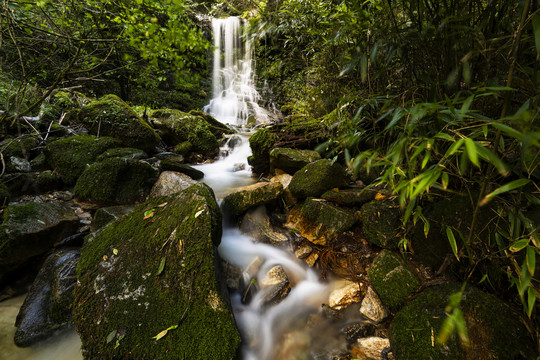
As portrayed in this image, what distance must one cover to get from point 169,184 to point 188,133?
360 cm

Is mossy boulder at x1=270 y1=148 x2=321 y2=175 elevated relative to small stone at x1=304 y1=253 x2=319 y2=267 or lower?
elevated

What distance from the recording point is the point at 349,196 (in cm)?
305

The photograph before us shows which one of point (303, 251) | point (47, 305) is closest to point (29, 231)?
point (47, 305)

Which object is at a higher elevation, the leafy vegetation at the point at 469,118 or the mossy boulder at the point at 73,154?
the leafy vegetation at the point at 469,118

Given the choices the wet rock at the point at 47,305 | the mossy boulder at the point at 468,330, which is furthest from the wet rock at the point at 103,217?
the mossy boulder at the point at 468,330

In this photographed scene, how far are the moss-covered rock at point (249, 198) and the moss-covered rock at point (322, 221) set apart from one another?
2.07 feet

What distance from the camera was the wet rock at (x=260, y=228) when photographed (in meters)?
3.28

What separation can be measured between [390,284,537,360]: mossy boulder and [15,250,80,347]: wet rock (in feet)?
10.8

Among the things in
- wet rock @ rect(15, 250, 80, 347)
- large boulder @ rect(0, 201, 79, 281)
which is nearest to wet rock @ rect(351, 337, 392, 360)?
wet rock @ rect(15, 250, 80, 347)

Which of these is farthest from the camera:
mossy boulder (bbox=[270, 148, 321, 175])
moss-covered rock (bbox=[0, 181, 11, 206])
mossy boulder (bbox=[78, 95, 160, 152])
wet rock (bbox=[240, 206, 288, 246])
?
mossy boulder (bbox=[78, 95, 160, 152])

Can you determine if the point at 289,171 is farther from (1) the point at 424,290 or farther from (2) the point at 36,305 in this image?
(2) the point at 36,305

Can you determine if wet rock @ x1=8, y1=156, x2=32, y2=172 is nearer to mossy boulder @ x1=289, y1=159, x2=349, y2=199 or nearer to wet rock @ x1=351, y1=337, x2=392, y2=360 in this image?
mossy boulder @ x1=289, y1=159, x2=349, y2=199

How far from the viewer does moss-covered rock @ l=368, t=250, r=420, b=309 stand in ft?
6.71

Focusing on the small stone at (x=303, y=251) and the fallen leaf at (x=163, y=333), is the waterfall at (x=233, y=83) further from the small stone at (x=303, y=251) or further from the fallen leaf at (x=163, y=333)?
the fallen leaf at (x=163, y=333)
